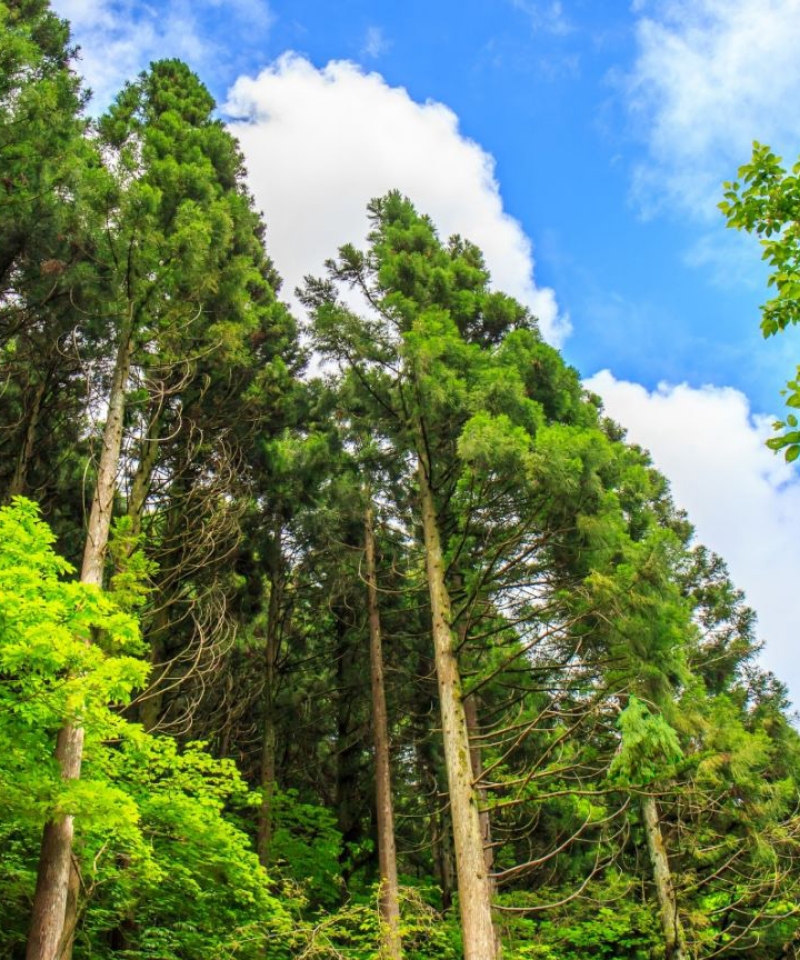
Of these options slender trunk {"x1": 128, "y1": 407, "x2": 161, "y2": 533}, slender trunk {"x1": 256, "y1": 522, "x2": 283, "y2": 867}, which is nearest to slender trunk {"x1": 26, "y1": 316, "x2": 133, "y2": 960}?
slender trunk {"x1": 128, "y1": 407, "x2": 161, "y2": 533}

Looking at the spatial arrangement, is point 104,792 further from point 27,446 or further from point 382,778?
point 382,778

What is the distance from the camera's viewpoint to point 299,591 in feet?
44.4

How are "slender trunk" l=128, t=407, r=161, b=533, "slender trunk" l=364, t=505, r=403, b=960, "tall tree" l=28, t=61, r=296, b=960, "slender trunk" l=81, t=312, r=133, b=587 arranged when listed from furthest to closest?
"slender trunk" l=128, t=407, r=161, b=533 < "slender trunk" l=364, t=505, r=403, b=960 < "tall tree" l=28, t=61, r=296, b=960 < "slender trunk" l=81, t=312, r=133, b=587

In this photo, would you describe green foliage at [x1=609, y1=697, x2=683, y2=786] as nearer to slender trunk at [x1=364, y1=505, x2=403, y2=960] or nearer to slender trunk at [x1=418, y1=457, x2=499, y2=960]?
slender trunk at [x1=418, y1=457, x2=499, y2=960]

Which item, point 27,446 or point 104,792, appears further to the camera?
point 27,446

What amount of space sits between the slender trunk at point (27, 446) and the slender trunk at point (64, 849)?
1809mm

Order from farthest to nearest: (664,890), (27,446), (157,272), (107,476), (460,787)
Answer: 1. (27,446)
2. (664,890)
3. (157,272)
4. (107,476)
5. (460,787)

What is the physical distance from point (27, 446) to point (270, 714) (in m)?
5.81

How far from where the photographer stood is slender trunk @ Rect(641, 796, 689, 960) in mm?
8031

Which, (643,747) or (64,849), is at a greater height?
(643,747)

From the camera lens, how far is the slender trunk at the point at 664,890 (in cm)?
803

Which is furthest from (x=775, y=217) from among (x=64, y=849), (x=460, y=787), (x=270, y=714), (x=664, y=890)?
(x=270, y=714)

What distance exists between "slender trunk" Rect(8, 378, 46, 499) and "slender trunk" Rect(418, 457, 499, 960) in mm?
5324

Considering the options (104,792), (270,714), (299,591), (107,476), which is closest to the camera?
(104,792)
